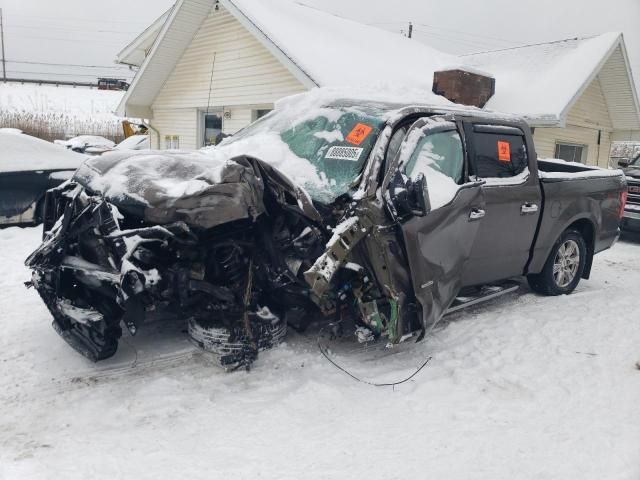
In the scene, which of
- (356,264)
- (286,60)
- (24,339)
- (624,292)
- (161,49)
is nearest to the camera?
(356,264)

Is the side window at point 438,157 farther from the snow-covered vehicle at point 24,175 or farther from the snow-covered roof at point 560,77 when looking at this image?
the snow-covered roof at point 560,77

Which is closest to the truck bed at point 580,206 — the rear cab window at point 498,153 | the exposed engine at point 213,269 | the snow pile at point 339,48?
the rear cab window at point 498,153

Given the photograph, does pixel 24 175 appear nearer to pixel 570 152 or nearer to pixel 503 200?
pixel 503 200

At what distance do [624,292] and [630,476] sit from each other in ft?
13.7

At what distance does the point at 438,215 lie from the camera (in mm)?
3859

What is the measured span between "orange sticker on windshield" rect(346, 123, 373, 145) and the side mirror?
60 centimetres

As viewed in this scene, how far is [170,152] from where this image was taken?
13.8 feet

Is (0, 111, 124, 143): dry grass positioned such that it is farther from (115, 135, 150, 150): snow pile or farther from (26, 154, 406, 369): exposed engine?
(26, 154, 406, 369): exposed engine

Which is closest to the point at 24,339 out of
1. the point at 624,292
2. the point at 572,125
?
the point at 624,292

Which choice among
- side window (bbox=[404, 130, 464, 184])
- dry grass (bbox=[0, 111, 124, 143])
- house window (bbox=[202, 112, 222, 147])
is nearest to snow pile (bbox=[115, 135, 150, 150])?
house window (bbox=[202, 112, 222, 147])

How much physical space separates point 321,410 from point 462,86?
11156 mm

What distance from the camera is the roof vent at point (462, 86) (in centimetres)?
1241

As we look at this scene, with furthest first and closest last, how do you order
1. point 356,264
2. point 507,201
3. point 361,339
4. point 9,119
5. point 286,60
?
point 9,119 → point 286,60 → point 507,201 → point 361,339 → point 356,264

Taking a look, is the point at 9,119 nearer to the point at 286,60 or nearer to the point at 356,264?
the point at 286,60
